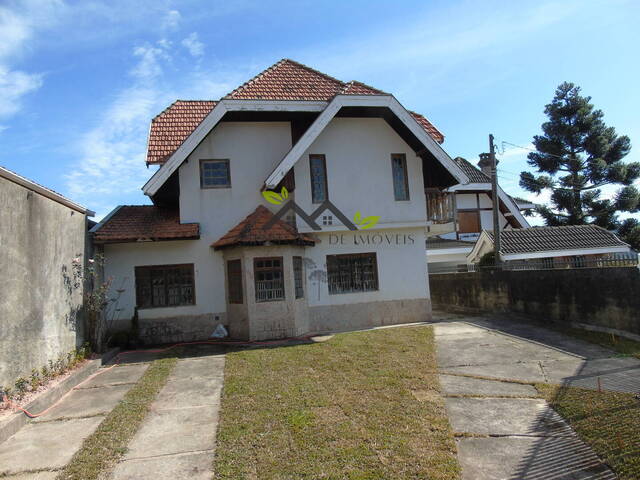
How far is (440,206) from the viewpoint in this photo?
47.3 ft

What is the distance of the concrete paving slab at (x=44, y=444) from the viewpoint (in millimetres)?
4621

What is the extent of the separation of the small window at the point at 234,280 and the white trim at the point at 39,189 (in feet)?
12.8

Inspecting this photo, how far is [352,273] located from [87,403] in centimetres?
831

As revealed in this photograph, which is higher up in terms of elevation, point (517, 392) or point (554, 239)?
point (554, 239)

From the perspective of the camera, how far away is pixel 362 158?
1341cm

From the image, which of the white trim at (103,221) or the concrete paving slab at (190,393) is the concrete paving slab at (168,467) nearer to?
the concrete paving slab at (190,393)

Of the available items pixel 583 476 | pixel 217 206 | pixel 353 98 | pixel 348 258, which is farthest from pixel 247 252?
pixel 583 476

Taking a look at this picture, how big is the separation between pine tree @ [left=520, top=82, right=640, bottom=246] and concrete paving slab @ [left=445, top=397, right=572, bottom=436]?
85.9 feet

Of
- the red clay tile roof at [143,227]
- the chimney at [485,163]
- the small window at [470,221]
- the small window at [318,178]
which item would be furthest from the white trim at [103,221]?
the chimney at [485,163]

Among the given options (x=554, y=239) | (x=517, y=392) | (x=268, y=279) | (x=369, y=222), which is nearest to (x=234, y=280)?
(x=268, y=279)

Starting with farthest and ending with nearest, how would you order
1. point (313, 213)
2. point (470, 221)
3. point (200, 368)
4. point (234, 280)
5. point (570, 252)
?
point (470, 221), point (570, 252), point (313, 213), point (234, 280), point (200, 368)

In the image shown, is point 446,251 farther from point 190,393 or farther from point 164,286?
point 190,393

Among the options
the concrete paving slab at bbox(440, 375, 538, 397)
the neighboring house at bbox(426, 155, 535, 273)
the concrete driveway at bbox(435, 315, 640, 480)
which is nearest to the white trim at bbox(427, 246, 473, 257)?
the neighboring house at bbox(426, 155, 535, 273)

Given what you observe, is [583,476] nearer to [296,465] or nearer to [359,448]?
[359,448]
